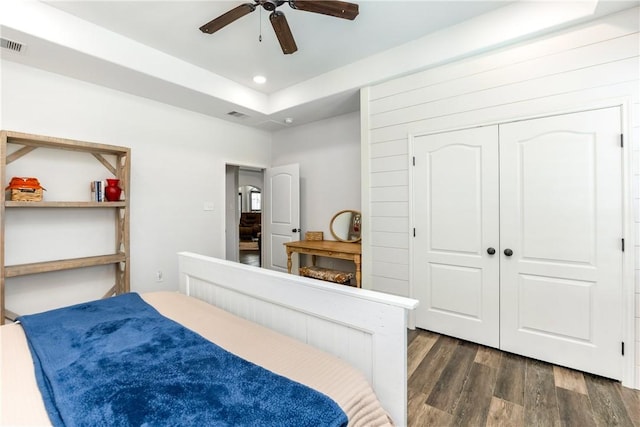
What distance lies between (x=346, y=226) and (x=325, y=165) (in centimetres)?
100

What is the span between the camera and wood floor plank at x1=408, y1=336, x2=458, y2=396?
202 centimetres

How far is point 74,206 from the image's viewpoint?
8.91 ft

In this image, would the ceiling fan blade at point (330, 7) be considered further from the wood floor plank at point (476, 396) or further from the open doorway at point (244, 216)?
the open doorway at point (244, 216)

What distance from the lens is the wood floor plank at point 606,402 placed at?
166cm

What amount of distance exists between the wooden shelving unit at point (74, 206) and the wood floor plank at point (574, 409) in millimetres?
3795

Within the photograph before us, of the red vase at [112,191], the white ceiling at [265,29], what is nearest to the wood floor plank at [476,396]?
the white ceiling at [265,29]

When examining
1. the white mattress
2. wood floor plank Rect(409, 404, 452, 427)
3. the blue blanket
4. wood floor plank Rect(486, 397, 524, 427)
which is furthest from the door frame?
the blue blanket

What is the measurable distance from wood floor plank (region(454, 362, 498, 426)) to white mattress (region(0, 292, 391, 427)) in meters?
0.95

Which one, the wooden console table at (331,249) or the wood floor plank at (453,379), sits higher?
the wooden console table at (331,249)

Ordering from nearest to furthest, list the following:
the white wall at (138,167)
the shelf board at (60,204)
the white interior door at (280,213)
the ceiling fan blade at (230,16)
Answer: the ceiling fan blade at (230,16), the shelf board at (60,204), the white wall at (138,167), the white interior door at (280,213)

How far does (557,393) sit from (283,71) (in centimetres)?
383

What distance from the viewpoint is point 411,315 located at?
9.77 feet

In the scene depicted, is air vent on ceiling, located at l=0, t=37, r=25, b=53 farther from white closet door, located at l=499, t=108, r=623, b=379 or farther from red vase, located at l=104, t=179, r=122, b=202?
white closet door, located at l=499, t=108, r=623, b=379

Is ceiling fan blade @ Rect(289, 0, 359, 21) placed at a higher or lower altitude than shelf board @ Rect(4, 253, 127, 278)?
higher
